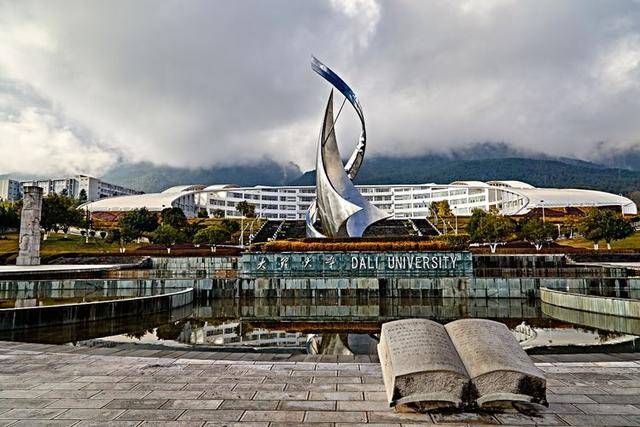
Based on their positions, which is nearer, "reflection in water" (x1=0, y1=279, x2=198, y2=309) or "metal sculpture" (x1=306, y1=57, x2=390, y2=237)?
"reflection in water" (x1=0, y1=279, x2=198, y2=309)

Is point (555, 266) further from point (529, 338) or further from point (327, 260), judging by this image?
point (529, 338)

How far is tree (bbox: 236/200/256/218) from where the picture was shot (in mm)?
95938

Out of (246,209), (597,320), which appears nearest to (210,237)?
(597,320)

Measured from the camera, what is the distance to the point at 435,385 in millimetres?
4309

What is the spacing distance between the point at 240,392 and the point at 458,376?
102 inches

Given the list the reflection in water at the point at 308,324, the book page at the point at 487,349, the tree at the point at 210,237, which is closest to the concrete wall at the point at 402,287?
the reflection in water at the point at 308,324

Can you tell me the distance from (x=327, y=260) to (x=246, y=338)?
35.3ft

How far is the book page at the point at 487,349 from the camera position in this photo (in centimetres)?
434

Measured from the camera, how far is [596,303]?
42.8ft

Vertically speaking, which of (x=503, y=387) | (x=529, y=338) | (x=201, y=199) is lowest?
(x=529, y=338)

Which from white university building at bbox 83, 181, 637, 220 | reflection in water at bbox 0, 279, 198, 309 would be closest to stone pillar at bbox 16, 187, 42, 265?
reflection in water at bbox 0, 279, 198, 309

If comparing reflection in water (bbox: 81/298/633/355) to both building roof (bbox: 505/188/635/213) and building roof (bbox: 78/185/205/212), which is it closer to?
building roof (bbox: 505/188/635/213)

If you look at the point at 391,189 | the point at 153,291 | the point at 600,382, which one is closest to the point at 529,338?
the point at 600,382

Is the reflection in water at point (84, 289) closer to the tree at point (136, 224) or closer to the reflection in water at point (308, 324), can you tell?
the reflection in water at point (308, 324)
